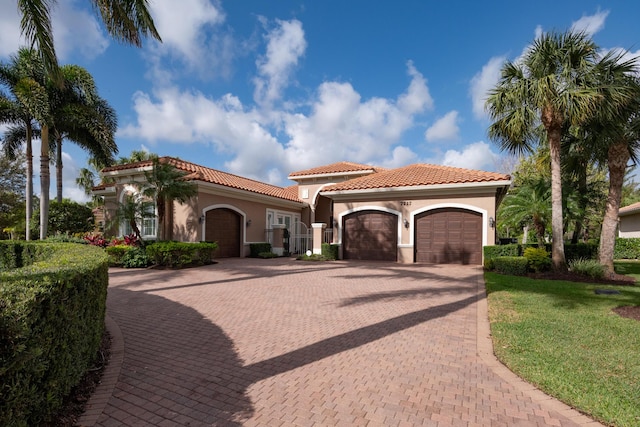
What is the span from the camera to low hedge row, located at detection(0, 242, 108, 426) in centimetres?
246

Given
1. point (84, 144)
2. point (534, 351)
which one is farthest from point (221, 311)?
point (84, 144)

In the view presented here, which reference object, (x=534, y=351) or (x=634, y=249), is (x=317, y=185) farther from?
(x=634, y=249)

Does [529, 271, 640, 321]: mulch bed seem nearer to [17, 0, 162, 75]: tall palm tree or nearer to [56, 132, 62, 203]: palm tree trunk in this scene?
[17, 0, 162, 75]: tall palm tree

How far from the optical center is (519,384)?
4.12 meters

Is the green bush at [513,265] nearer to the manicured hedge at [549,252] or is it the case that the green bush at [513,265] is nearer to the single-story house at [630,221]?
the manicured hedge at [549,252]

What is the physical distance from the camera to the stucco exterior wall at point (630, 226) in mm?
28281

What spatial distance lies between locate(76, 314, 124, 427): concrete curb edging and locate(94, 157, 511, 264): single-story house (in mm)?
12775

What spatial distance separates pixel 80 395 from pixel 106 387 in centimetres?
28

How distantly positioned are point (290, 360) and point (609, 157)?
48.5 ft

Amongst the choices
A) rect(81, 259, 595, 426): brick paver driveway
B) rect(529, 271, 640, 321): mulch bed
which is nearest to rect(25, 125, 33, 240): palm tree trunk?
rect(81, 259, 595, 426): brick paver driveway

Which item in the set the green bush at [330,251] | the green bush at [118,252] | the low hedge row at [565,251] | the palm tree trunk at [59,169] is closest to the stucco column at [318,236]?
the green bush at [330,251]

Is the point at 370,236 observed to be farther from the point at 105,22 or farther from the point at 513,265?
the point at 105,22

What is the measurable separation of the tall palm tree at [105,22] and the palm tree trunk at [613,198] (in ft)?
53.8

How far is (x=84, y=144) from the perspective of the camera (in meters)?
20.5
